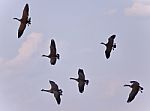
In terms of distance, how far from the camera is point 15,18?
69.6 meters

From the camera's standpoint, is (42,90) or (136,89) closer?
(136,89)

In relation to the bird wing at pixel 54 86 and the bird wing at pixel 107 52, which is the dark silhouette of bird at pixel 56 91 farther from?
the bird wing at pixel 107 52

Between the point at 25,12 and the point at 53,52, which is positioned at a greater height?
the point at 25,12

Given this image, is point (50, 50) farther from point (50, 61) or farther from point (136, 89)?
point (136, 89)

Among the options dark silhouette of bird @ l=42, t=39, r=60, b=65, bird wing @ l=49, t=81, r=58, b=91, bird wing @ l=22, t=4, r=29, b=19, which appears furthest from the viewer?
bird wing @ l=49, t=81, r=58, b=91

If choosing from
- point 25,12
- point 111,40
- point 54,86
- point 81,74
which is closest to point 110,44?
point 111,40

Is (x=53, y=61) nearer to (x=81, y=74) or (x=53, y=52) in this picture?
(x=53, y=52)

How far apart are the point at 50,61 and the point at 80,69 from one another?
3.41 metres

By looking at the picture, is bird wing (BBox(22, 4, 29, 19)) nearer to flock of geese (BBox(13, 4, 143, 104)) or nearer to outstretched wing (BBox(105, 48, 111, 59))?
flock of geese (BBox(13, 4, 143, 104))

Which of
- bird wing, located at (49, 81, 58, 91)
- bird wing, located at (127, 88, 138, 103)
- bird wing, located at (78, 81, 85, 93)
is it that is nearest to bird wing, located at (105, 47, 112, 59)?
bird wing, located at (78, 81, 85, 93)

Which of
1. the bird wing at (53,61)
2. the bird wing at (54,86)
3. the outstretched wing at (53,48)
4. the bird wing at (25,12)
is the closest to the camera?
the bird wing at (25,12)

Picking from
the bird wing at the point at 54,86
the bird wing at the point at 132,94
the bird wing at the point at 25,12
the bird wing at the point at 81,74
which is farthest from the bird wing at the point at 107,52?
the bird wing at the point at 25,12

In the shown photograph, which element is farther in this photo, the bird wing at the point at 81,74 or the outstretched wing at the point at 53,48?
the bird wing at the point at 81,74

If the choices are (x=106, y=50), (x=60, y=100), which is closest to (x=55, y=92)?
(x=60, y=100)
